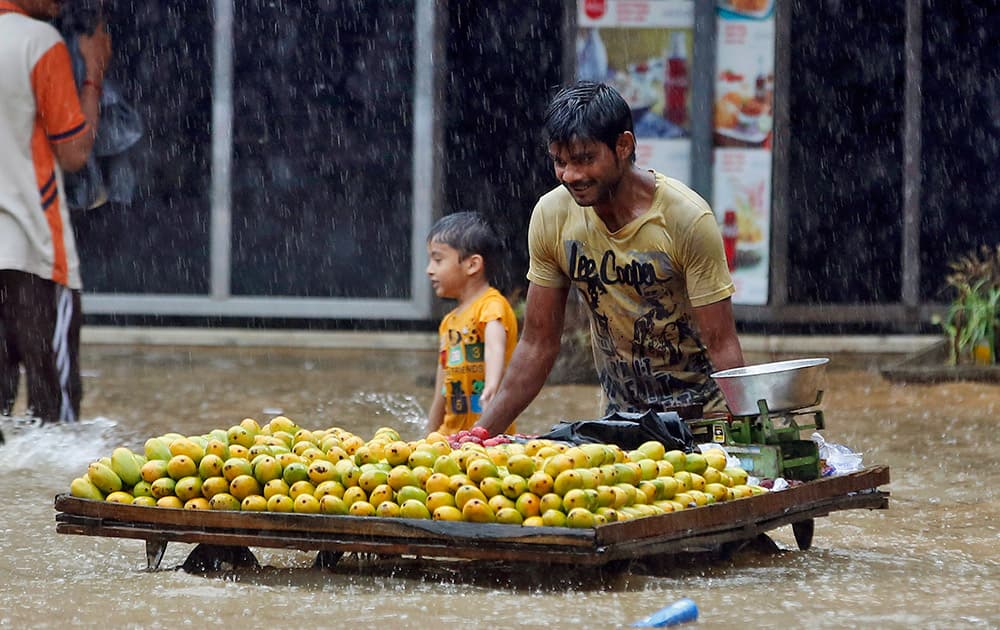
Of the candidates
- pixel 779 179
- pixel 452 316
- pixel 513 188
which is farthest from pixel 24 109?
pixel 779 179

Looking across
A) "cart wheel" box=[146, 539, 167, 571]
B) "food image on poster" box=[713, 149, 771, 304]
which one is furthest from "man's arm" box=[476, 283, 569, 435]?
"food image on poster" box=[713, 149, 771, 304]

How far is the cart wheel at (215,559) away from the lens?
5.13m

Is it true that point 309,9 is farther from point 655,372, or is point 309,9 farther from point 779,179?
point 655,372

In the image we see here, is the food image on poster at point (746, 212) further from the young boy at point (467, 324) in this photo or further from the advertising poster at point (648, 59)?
the young boy at point (467, 324)

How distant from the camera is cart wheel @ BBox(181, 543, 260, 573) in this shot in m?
5.13

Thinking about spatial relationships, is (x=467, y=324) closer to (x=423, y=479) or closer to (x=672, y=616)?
(x=423, y=479)

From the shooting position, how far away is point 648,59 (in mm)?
12320

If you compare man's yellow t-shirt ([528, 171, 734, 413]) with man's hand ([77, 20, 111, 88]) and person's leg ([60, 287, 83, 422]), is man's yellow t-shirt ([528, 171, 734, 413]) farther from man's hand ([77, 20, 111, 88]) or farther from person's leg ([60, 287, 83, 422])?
man's hand ([77, 20, 111, 88])

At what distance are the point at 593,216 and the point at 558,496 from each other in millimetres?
1165

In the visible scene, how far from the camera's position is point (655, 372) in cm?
564

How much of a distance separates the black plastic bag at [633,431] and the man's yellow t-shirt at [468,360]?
984 millimetres

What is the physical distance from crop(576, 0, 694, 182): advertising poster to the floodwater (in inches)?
156

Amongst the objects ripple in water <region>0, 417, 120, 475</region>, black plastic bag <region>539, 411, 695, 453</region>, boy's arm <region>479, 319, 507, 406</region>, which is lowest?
ripple in water <region>0, 417, 120, 475</region>

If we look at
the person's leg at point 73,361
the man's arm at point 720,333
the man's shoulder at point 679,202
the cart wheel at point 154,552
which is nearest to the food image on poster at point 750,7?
the person's leg at point 73,361
